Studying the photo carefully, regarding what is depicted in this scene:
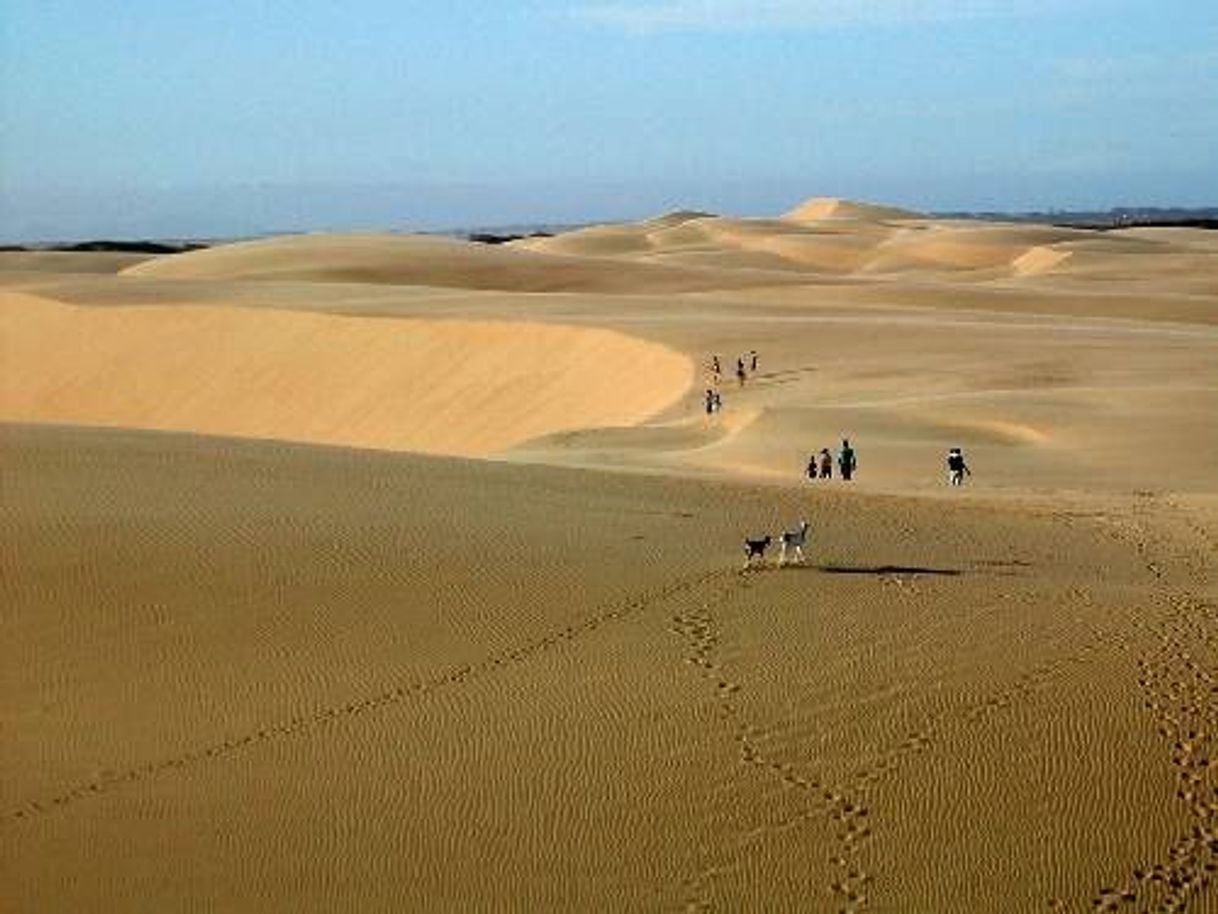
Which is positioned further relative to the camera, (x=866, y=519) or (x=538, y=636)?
(x=866, y=519)

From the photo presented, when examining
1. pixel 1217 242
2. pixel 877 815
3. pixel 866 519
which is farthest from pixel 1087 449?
pixel 1217 242

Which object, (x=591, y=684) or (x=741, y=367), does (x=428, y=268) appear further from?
(x=591, y=684)

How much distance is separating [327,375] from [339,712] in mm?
34200

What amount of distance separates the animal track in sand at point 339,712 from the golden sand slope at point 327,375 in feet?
72.3

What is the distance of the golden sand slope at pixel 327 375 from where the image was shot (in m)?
36.4

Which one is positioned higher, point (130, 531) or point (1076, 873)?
point (130, 531)

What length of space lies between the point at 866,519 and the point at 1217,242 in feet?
290

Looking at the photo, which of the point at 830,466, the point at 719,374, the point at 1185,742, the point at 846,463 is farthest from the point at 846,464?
the point at 719,374

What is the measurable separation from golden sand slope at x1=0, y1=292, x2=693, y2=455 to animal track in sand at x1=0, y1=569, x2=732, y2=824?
2203 centimetres

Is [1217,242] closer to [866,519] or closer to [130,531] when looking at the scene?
[866,519]

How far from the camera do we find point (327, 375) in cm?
4284

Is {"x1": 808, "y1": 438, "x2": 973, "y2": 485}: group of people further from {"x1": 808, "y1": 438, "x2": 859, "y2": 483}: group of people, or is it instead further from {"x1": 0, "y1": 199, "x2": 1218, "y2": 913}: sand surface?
{"x1": 0, "y1": 199, "x2": 1218, "y2": 913}: sand surface

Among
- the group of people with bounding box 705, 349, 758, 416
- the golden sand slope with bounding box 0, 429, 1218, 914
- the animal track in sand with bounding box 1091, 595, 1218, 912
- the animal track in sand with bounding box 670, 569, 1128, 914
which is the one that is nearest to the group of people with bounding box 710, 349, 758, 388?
the group of people with bounding box 705, 349, 758, 416

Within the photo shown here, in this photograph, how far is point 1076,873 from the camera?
7922 mm
